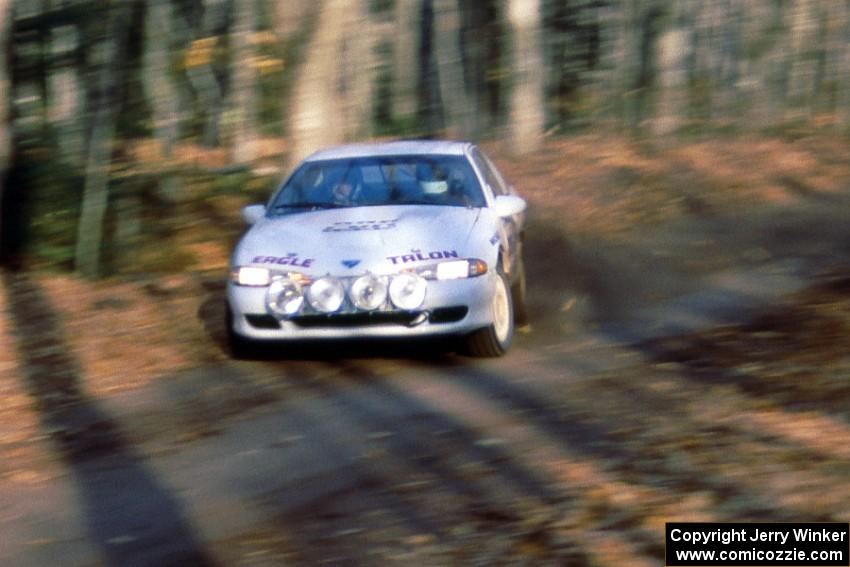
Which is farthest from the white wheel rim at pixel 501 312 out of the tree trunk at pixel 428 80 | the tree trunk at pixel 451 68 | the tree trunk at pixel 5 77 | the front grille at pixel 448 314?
the tree trunk at pixel 451 68

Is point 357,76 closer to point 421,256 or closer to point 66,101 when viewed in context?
point 66,101

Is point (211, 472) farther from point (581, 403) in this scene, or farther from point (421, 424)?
point (581, 403)

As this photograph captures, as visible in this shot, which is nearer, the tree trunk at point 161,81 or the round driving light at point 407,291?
the round driving light at point 407,291

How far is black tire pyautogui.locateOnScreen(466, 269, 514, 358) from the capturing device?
9.80 m

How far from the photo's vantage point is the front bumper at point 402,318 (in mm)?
9438

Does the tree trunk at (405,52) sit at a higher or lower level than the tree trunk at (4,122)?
lower

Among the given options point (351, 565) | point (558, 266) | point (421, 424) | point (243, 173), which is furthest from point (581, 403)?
point (243, 173)

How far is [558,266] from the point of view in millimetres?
14883

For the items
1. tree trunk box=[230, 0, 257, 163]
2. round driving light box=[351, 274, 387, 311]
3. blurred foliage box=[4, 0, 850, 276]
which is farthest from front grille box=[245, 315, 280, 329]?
tree trunk box=[230, 0, 257, 163]

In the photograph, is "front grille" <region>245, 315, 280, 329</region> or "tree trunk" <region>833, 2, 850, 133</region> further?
"tree trunk" <region>833, 2, 850, 133</region>

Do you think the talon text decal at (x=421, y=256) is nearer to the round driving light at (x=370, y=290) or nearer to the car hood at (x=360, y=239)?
the car hood at (x=360, y=239)

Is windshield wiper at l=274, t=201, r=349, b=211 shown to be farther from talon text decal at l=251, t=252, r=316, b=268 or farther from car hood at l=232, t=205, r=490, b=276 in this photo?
talon text decal at l=251, t=252, r=316, b=268

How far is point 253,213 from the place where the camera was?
1062 centimetres

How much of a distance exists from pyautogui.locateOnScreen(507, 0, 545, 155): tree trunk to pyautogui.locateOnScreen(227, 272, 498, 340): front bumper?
548 inches
